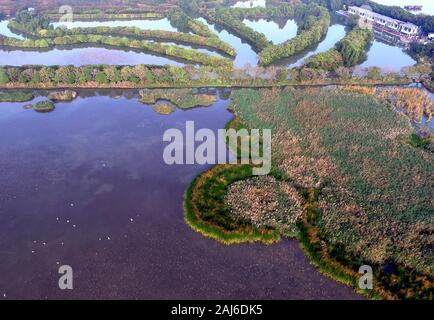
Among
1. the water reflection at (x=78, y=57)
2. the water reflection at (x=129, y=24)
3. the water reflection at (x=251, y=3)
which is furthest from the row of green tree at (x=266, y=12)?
the water reflection at (x=78, y=57)

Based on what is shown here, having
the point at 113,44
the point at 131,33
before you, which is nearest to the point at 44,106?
the point at 113,44

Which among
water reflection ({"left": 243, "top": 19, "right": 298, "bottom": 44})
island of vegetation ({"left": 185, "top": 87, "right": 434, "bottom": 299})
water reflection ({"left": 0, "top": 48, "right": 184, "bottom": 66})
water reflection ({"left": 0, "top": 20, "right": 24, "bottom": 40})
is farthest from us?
water reflection ({"left": 243, "top": 19, "right": 298, "bottom": 44})

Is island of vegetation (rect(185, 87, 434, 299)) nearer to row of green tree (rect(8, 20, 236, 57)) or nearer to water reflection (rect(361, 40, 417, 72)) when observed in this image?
water reflection (rect(361, 40, 417, 72))

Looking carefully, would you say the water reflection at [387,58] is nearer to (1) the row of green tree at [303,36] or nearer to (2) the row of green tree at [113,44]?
(1) the row of green tree at [303,36]

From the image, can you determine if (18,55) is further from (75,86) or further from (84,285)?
(84,285)

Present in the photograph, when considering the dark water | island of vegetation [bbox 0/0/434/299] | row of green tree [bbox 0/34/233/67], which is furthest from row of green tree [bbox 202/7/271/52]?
the dark water

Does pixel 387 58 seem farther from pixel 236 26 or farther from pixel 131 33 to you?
pixel 131 33

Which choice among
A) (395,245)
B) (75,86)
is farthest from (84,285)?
(75,86)

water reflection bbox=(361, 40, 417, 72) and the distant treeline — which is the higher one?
the distant treeline
